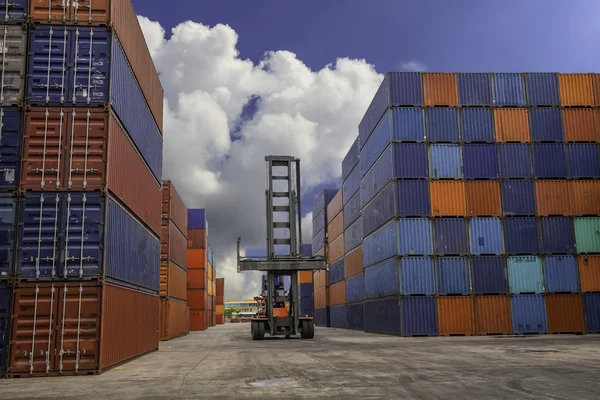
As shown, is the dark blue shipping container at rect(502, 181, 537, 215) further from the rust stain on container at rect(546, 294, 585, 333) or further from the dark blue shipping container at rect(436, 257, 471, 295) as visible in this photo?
the rust stain on container at rect(546, 294, 585, 333)

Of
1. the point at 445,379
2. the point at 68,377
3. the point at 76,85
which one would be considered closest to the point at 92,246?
the point at 68,377

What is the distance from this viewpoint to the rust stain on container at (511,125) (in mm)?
32625

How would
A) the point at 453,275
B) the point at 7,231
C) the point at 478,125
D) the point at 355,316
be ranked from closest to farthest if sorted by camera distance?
1. the point at 7,231
2. the point at 453,275
3. the point at 478,125
4. the point at 355,316

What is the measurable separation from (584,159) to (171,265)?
26.9m

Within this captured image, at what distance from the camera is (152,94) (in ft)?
74.1

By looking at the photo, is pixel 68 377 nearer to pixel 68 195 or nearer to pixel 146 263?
pixel 68 195

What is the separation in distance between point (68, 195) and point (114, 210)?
1453mm

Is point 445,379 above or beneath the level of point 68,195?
beneath

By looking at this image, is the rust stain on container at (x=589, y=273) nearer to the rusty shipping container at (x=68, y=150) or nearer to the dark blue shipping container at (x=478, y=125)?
the dark blue shipping container at (x=478, y=125)

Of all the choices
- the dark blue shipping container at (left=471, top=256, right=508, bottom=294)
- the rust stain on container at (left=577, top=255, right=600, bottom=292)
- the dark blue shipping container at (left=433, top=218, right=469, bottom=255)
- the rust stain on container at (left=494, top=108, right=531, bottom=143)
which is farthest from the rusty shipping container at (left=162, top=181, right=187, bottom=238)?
the rust stain on container at (left=577, top=255, right=600, bottom=292)

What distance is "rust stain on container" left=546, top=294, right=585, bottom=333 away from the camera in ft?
102

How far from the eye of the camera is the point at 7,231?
46.4 feet

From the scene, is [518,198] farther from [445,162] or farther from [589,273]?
[589,273]

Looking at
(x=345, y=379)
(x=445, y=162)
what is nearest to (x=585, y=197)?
(x=445, y=162)
